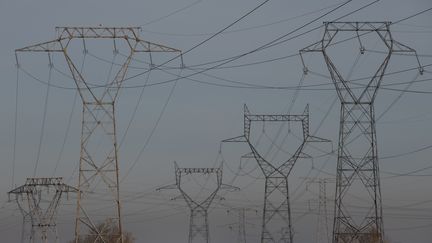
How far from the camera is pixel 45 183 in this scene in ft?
240

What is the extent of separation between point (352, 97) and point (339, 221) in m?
8.49

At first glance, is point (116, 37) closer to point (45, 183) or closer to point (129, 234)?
point (45, 183)

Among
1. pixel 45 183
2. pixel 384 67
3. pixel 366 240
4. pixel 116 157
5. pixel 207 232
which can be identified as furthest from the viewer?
pixel 207 232

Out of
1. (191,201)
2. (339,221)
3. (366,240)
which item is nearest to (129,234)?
(191,201)

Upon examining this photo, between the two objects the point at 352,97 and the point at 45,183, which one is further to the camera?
the point at 45,183

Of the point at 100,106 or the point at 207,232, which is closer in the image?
the point at 100,106

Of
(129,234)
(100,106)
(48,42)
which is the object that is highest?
(48,42)

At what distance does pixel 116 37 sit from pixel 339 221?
19.3 metres

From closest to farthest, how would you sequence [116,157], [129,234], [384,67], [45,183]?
[116,157] → [384,67] → [45,183] → [129,234]

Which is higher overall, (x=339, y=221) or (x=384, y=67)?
(x=384, y=67)

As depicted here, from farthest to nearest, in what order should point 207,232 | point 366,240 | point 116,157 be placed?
point 207,232
point 366,240
point 116,157

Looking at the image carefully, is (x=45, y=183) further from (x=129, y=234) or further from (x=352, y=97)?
(x=129, y=234)

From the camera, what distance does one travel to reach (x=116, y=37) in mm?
51500

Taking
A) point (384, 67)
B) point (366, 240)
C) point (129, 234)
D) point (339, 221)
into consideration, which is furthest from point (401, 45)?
point (129, 234)
